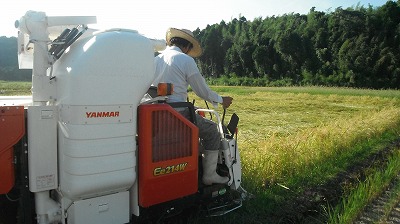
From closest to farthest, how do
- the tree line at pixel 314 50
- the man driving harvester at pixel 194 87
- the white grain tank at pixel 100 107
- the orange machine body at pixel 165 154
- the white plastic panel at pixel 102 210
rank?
the white grain tank at pixel 100 107 → the white plastic panel at pixel 102 210 → the orange machine body at pixel 165 154 → the man driving harvester at pixel 194 87 → the tree line at pixel 314 50

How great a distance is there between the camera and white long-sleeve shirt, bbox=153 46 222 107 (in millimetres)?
3512

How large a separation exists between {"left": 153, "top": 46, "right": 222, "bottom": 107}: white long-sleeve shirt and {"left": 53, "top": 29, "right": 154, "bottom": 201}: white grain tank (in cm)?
74

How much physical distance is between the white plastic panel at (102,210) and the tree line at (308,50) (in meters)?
34.9

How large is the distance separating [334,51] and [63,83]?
2094 inches

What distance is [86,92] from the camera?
2486 mm

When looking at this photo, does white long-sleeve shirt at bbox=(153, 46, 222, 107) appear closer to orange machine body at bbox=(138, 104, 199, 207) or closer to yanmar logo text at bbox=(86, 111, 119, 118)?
orange machine body at bbox=(138, 104, 199, 207)

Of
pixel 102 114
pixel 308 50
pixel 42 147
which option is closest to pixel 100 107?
pixel 102 114

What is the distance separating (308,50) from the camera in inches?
2202

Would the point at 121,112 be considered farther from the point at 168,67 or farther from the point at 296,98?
the point at 296,98

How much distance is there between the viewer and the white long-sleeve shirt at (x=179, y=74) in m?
3.51

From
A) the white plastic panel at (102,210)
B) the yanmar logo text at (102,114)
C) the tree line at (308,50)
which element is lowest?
the white plastic panel at (102,210)

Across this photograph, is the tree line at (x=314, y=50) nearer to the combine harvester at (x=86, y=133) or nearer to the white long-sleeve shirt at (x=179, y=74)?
the white long-sleeve shirt at (x=179, y=74)

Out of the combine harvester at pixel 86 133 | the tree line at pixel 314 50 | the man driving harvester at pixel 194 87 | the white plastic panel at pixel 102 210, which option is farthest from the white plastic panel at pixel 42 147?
the tree line at pixel 314 50

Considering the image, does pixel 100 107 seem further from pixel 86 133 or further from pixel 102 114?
pixel 86 133
